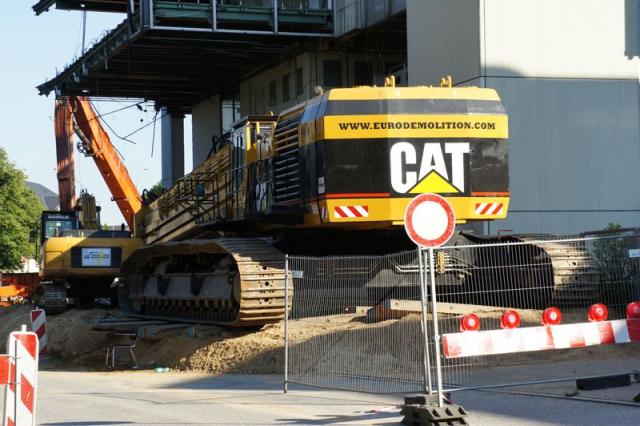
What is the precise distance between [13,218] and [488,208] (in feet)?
169

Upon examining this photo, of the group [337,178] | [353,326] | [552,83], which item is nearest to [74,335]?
[353,326]

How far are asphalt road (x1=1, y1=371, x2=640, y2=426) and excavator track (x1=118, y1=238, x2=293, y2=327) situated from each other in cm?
171

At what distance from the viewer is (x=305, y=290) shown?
1675 centimetres

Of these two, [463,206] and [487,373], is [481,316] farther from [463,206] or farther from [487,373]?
[463,206]

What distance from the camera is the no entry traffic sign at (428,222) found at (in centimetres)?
1180

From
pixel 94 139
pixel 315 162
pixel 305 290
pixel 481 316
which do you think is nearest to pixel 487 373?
pixel 481 316

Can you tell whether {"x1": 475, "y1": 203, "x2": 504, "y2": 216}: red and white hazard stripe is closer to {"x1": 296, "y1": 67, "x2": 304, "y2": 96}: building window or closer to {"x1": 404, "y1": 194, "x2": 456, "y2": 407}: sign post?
{"x1": 404, "y1": 194, "x2": 456, "y2": 407}: sign post

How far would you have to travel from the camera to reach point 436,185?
17.0 meters

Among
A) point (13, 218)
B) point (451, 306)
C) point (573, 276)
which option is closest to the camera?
point (451, 306)

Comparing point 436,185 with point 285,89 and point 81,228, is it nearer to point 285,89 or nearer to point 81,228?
point 81,228

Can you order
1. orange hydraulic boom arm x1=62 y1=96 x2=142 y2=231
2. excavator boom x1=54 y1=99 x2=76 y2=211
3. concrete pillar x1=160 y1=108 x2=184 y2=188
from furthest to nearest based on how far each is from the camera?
concrete pillar x1=160 y1=108 x2=184 y2=188, excavator boom x1=54 y1=99 x2=76 y2=211, orange hydraulic boom arm x1=62 y1=96 x2=142 y2=231

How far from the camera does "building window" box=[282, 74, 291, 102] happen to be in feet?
136

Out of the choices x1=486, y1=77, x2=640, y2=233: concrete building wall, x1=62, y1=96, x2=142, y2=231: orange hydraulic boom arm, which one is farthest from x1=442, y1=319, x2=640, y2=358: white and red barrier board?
x1=62, y1=96, x2=142, y2=231: orange hydraulic boom arm

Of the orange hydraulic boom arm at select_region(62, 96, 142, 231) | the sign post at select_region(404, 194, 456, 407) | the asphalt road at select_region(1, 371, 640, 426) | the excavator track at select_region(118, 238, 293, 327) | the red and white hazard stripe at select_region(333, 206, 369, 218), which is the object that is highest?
the orange hydraulic boom arm at select_region(62, 96, 142, 231)
